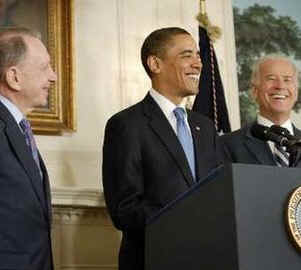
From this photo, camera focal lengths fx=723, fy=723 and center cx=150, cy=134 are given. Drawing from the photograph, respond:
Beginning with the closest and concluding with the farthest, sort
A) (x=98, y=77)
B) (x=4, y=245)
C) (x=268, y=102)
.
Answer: (x=4, y=245), (x=268, y=102), (x=98, y=77)

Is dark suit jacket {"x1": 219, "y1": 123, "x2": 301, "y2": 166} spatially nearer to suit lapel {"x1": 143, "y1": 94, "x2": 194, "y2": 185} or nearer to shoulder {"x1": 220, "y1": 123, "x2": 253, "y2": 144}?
shoulder {"x1": 220, "y1": 123, "x2": 253, "y2": 144}

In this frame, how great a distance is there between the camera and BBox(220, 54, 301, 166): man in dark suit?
360 centimetres

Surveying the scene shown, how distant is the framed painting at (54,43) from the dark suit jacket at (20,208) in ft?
5.98

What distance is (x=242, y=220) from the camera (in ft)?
6.63

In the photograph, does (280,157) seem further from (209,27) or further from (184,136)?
(209,27)

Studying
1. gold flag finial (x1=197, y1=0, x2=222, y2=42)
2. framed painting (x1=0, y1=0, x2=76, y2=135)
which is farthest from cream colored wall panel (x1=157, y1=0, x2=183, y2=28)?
framed painting (x1=0, y1=0, x2=76, y2=135)

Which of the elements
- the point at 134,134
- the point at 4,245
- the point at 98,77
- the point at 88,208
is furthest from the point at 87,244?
the point at 4,245

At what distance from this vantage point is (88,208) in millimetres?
4578

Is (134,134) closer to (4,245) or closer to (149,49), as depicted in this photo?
(149,49)

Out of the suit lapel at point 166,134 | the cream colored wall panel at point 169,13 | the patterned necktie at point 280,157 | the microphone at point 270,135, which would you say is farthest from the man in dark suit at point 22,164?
the cream colored wall panel at point 169,13

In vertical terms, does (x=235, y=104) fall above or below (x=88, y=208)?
above

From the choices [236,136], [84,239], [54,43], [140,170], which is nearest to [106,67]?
[54,43]

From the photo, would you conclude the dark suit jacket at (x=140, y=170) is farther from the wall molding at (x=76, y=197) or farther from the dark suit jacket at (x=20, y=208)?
the wall molding at (x=76, y=197)

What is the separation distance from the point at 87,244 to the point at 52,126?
0.79 m
